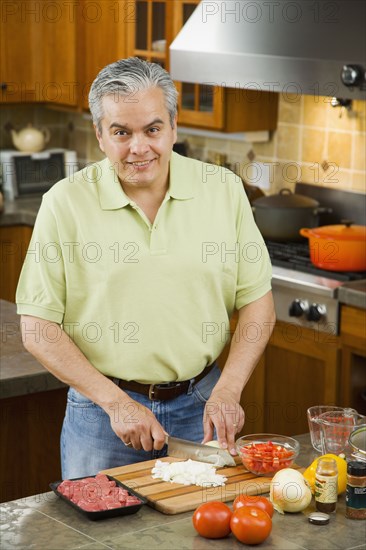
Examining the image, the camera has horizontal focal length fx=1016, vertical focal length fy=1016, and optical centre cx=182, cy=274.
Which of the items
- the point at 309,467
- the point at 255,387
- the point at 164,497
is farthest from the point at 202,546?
the point at 255,387

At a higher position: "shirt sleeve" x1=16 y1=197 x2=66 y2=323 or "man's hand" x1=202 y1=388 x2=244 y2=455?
"shirt sleeve" x1=16 y1=197 x2=66 y2=323

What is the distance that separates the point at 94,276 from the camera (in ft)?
7.41

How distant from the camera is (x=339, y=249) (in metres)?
3.75

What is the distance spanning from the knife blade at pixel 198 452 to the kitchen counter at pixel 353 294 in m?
1.51

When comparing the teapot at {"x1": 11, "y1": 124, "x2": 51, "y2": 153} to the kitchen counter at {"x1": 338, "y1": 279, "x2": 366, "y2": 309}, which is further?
the teapot at {"x1": 11, "y1": 124, "x2": 51, "y2": 153}

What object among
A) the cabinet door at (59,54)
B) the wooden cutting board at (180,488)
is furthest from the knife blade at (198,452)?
the cabinet door at (59,54)

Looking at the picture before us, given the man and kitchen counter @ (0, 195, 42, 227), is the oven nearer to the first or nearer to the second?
the man

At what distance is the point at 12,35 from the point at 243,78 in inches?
72.5

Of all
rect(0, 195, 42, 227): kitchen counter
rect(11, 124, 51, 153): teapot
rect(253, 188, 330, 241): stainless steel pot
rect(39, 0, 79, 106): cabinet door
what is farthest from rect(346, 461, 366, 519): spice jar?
rect(11, 124, 51, 153): teapot

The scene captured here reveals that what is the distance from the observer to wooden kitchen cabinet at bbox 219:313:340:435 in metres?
3.69

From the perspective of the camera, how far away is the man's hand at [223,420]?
2.18 meters

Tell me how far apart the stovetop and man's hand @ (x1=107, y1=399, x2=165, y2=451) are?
5.63 feet

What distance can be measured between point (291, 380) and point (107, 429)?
5.45 feet

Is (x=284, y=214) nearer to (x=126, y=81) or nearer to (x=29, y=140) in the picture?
(x=29, y=140)
